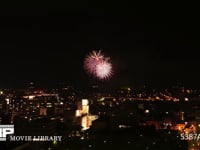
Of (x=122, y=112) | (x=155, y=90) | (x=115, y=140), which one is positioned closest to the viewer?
(x=115, y=140)

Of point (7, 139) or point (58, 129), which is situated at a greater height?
point (7, 139)

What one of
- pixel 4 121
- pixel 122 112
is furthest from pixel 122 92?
pixel 4 121

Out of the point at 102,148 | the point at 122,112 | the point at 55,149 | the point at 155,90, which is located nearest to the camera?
the point at 55,149

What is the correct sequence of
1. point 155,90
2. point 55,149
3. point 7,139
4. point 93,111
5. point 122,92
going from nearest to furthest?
point 7,139 → point 55,149 → point 93,111 → point 122,92 → point 155,90

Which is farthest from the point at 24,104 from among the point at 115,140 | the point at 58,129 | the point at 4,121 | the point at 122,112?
the point at 4,121

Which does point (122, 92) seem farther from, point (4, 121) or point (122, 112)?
point (4, 121)

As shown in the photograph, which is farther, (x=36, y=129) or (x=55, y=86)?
(x=55, y=86)

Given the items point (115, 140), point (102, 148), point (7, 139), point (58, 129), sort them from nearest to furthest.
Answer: point (7, 139), point (102, 148), point (115, 140), point (58, 129)

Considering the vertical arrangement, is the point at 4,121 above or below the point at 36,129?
above

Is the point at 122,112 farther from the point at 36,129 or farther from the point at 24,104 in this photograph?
the point at 24,104
